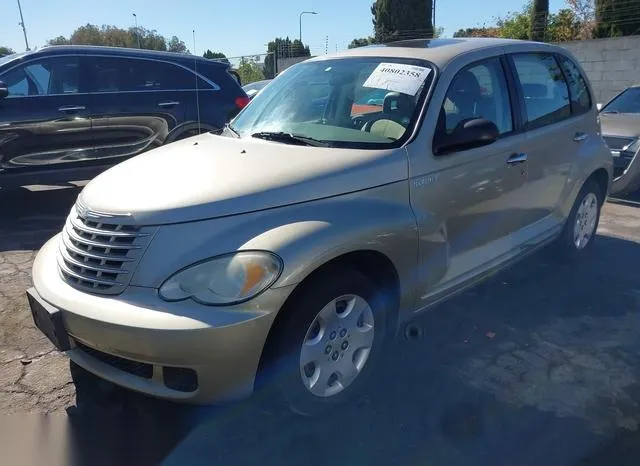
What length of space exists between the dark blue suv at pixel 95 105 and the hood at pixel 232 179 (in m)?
3.62

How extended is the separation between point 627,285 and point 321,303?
3175 mm

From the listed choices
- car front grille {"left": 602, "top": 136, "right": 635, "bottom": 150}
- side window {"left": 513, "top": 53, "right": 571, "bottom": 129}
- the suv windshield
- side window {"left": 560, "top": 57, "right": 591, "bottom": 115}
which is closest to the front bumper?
the suv windshield

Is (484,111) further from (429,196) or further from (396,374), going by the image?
(396,374)

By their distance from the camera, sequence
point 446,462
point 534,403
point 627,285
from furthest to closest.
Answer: point 627,285
point 534,403
point 446,462

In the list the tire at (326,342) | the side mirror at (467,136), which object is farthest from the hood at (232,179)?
the tire at (326,342)

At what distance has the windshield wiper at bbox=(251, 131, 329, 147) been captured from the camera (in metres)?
3.20

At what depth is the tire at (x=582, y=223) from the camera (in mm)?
4773

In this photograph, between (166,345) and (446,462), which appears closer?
(166,345)

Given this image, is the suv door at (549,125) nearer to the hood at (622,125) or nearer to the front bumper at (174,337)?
the front bumper at (174,337)

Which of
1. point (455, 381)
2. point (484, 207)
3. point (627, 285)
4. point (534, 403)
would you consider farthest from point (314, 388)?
point (627, 285)

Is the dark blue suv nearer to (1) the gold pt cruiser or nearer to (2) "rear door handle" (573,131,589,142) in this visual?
(1) the gold pt cruiser

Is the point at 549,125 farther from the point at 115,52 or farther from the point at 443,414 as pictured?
the point at 115,52

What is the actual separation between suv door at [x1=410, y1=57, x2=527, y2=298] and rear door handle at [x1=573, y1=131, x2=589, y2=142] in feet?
3.04

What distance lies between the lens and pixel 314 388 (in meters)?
2.72
